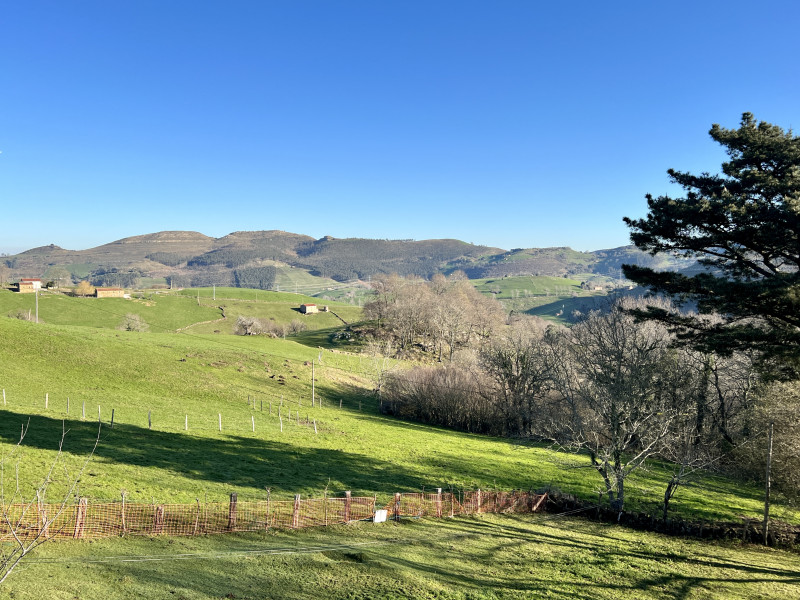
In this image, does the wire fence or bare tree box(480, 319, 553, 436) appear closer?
the wire fence

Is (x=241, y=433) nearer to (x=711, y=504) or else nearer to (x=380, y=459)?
(x=380, y=459)

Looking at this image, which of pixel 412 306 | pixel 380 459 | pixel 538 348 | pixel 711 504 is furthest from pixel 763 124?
pixel 412 306

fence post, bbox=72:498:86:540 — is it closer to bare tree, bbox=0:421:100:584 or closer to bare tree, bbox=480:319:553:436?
bare tree, bbox=0:421:100:584

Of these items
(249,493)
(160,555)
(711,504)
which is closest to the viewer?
(160,555)

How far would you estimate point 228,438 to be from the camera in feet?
113

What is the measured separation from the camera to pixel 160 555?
15781 millimetres

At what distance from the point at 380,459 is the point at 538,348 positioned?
25658 mm

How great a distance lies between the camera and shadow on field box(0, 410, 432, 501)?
25958mm

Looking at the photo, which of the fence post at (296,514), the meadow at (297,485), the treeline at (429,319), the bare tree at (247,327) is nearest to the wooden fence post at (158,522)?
the meadow at (297,485)

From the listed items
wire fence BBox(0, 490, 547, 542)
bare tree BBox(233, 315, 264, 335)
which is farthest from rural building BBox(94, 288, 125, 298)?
wire fence BBox(0, 490, 547, 542)

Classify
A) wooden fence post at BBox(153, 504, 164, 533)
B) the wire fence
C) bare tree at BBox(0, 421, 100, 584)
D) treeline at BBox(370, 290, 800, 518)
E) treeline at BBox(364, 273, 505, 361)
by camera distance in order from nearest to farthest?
bare tree at BBox(0, 421, 100, 584), the wire fence, wooden fence post at BBox(153, 504, 164, 533), treeline at BBox(370, 290, 800, 518), treeline at BBox(364, 273, 505, 361)

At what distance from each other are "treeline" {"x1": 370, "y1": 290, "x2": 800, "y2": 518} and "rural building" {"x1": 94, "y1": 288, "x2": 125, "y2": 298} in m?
122

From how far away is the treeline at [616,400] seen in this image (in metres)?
28.8

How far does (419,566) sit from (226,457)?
15.9 metres
